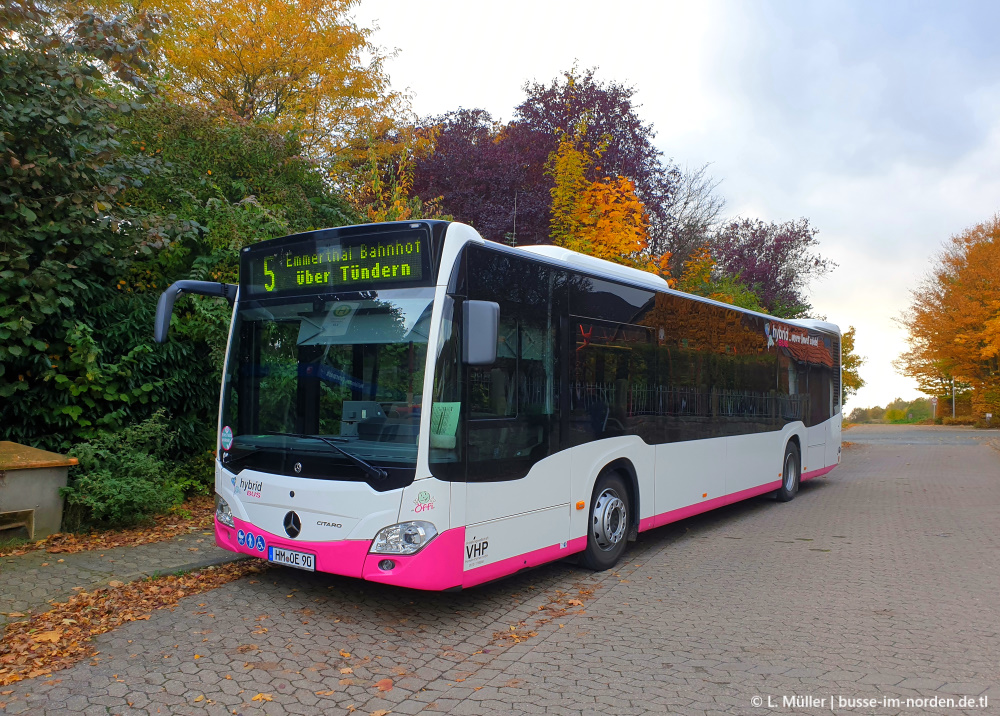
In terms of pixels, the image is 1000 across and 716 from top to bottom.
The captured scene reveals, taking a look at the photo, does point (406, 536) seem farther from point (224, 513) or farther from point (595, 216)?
point (595, 216)

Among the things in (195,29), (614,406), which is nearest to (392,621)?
(614,406)

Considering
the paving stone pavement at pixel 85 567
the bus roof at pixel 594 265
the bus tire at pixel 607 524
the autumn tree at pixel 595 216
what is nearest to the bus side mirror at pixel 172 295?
the paving stone pavement at pixel 85 567

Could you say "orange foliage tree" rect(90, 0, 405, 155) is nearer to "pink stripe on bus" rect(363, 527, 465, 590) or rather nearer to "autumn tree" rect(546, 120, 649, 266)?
"autumn tree" rect(546, 120, 649, 266)

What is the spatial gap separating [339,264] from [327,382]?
91 centimetres

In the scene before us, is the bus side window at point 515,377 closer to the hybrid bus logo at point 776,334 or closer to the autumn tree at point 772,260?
the hybrid bus logo at point 776,334

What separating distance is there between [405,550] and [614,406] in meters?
2.88

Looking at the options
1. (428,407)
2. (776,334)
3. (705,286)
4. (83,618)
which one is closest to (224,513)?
(83,618)

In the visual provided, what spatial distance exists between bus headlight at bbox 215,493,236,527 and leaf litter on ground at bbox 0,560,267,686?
626 mm

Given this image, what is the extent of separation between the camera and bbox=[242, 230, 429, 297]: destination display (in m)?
5.61

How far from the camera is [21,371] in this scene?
8430 millimetres

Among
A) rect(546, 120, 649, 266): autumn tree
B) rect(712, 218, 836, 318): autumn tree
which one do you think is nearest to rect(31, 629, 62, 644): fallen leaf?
rect(546, 120, 649, 266): autumn tree

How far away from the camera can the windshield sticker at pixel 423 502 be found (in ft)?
17.4

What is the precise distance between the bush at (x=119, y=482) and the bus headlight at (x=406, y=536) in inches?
157

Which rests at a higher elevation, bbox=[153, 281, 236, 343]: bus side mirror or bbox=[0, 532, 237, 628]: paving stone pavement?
bbox=[153, 281, 236, 343]: bus side mirror
